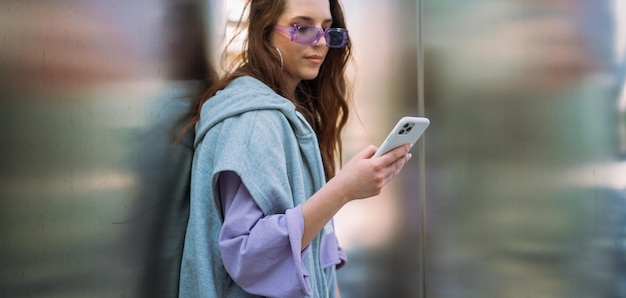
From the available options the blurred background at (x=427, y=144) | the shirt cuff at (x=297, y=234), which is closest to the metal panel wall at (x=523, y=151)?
the blurred background at (x=427, y=144)

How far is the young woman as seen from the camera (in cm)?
83

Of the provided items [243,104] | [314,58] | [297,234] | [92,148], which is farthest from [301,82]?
[92,148]

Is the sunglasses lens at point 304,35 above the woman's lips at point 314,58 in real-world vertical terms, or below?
above

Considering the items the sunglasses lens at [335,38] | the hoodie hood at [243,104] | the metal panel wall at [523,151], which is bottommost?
the metal panel wall at [523,151]

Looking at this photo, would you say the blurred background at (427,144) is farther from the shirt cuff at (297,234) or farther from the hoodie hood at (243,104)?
the shirt cuff at (297,234)

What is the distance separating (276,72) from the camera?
3.34 ft

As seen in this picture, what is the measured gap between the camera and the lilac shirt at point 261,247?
0.81m

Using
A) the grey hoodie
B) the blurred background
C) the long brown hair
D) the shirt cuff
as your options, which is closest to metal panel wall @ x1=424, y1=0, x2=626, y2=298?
the blurred background

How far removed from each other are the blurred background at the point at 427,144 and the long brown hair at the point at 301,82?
73 millimetres

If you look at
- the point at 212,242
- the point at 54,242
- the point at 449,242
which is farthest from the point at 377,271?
the point at 54,242

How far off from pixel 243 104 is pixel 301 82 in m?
0.33

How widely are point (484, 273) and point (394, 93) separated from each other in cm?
47

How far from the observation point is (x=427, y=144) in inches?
55.1

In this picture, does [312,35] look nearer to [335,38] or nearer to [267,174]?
[335,38]
